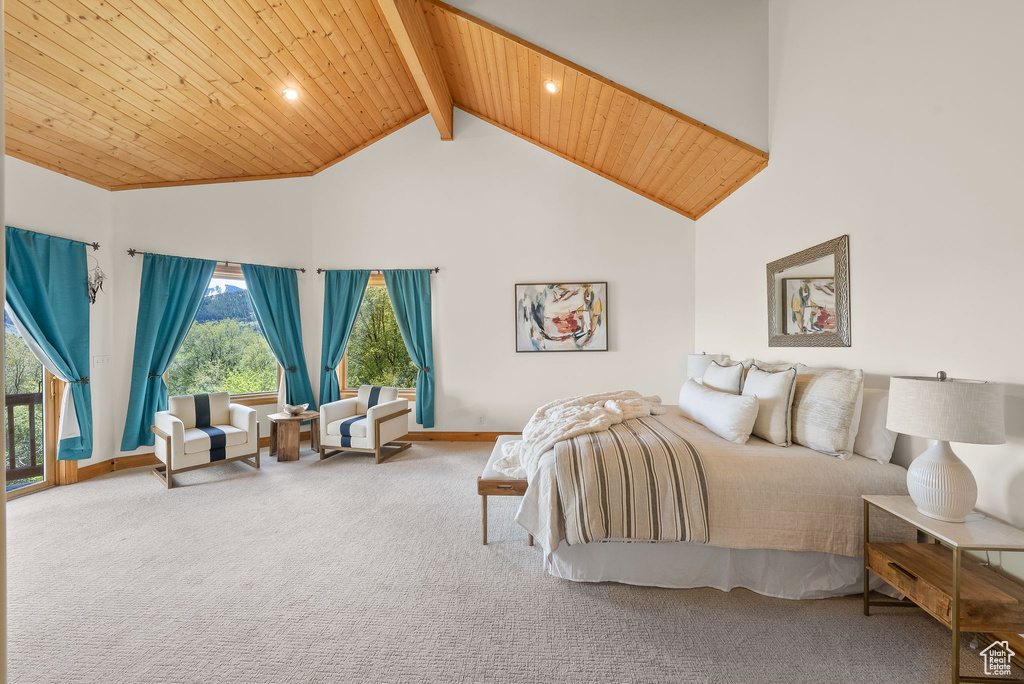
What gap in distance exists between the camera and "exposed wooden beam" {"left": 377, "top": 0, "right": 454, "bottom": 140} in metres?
3.56

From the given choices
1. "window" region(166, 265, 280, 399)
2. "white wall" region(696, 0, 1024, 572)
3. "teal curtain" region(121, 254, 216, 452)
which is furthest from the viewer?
"window" region(166, 265, 280, 399)

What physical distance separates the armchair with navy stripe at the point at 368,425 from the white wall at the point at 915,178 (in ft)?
11.7

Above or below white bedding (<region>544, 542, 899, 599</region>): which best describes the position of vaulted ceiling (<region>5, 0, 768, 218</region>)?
above

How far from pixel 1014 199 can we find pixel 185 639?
13.1ft

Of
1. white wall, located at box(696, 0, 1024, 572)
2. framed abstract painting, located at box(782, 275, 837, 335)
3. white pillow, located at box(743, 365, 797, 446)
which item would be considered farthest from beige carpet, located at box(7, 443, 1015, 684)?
framed abstract painting, located at box(782, 275, 837, 335)

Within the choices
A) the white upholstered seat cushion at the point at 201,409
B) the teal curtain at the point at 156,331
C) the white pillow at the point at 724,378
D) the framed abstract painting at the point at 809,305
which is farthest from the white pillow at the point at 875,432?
the teal curtain at the point at 156,331

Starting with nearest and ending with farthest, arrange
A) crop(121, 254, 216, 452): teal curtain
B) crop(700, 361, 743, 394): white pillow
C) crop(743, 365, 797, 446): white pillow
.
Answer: crop(743, 365, 797, 446): white pillow
crop(700, 361, 743, 394): white pillow
crop(121, 254, 216, 452): teal curtain

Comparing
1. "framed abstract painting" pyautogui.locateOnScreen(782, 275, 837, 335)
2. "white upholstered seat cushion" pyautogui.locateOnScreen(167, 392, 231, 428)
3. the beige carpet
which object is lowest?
the beige carpet

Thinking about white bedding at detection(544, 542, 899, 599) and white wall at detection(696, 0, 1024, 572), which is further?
white bedding at detection(544, 542, 899, 599)

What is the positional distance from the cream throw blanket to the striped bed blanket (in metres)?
0.27

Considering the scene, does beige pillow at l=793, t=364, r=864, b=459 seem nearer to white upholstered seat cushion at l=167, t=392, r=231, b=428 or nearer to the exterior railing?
white upholstered seat cushion at l=167, t=392, r=231, b=428

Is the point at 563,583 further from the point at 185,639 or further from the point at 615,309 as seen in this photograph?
the point at 615,309

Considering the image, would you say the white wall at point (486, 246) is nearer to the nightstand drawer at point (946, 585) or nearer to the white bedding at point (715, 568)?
the white bedding at point (715, 568)

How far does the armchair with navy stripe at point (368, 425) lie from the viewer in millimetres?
4863
